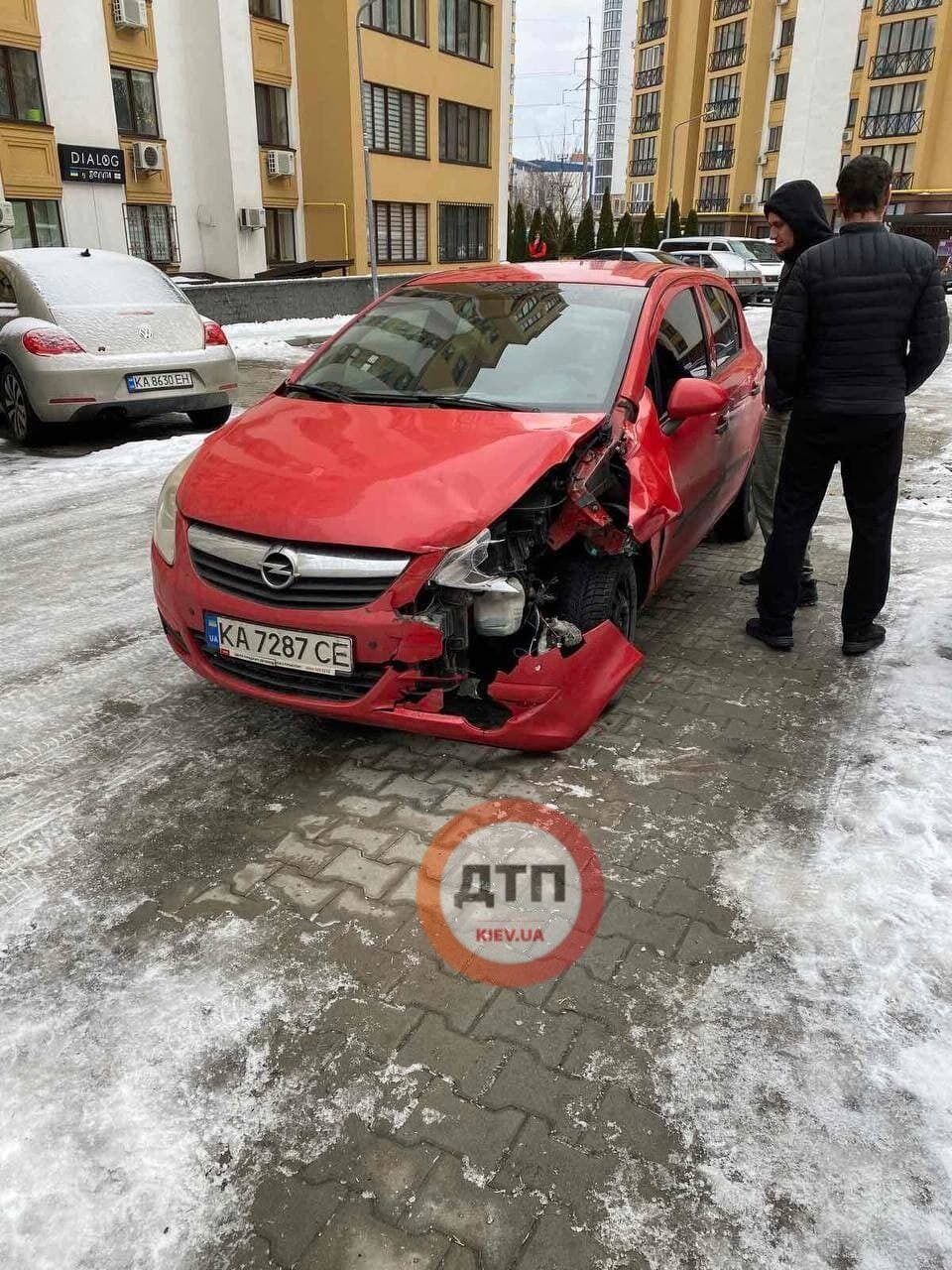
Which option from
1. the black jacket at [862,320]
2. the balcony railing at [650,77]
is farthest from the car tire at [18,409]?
the balcony railing at [650,77]

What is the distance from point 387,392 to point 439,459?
84 cm

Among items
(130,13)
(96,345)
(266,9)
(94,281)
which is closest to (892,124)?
(266,9)

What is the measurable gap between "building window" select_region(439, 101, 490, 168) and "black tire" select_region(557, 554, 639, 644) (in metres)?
29.0

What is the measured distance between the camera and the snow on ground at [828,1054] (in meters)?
1.82

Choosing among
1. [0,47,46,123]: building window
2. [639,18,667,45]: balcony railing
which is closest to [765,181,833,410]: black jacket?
[0,47,46,123]: building window

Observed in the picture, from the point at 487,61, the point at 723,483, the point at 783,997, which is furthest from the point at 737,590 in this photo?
the point at 487,61

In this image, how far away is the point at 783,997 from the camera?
2377 millimetres

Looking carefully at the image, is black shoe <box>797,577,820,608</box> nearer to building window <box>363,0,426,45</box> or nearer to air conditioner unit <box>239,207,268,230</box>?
air conditioner unit <box>239,207,268,230</box>

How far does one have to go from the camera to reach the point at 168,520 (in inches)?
136

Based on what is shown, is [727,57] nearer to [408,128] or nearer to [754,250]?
[754,250]

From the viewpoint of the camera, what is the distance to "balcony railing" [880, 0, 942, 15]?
5053 cm

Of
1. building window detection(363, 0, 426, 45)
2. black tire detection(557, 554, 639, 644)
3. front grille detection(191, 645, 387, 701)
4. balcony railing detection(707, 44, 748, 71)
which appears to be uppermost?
balcony railing detection(707, 44, 748, 71)

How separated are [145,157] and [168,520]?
822 inches

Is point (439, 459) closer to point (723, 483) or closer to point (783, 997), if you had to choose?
point (783, 997)
